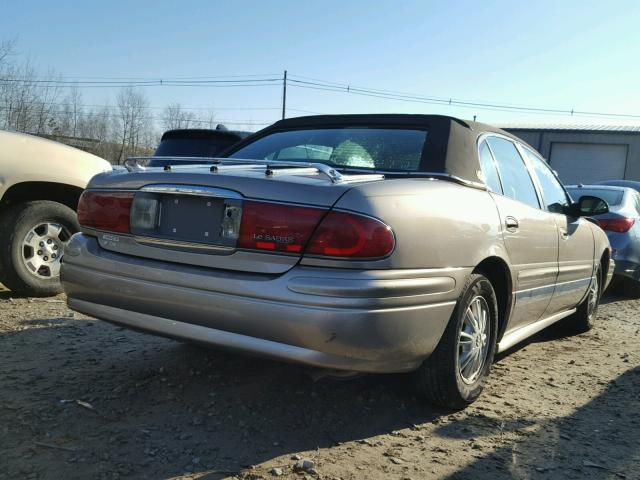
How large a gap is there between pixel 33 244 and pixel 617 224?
6.37 m

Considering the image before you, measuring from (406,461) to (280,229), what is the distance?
119 cm

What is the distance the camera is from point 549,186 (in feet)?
Result: 14.5

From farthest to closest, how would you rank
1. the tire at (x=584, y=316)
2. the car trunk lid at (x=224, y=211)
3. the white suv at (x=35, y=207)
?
the tire at (x=584, y=316) → the white suv at (x=35, y=207) → the car trunk lid at (x=224, y=211)

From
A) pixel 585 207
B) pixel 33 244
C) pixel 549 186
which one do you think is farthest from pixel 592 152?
pixel 33 244

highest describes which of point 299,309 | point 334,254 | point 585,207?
point 585,207

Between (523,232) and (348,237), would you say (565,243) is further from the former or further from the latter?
(348,237)

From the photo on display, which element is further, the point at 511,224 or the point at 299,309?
the point at 511,224

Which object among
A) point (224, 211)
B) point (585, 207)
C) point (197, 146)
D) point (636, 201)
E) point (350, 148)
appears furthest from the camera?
point (197, 146)

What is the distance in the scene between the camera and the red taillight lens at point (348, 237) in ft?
7.80

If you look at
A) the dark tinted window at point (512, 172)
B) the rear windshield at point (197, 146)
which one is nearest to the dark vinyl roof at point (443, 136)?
the dark tinted window at point (512, 172)

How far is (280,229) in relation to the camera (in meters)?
2.45

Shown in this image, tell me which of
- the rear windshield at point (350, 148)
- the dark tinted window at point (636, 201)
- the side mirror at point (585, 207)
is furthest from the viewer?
the dark tinted window at point (636, 201)

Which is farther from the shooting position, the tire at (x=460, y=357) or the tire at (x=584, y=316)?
the tire at (x=584, y=316)

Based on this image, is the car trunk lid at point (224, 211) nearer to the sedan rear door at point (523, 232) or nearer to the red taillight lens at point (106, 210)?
the red taillight lens at point (106, 210)
